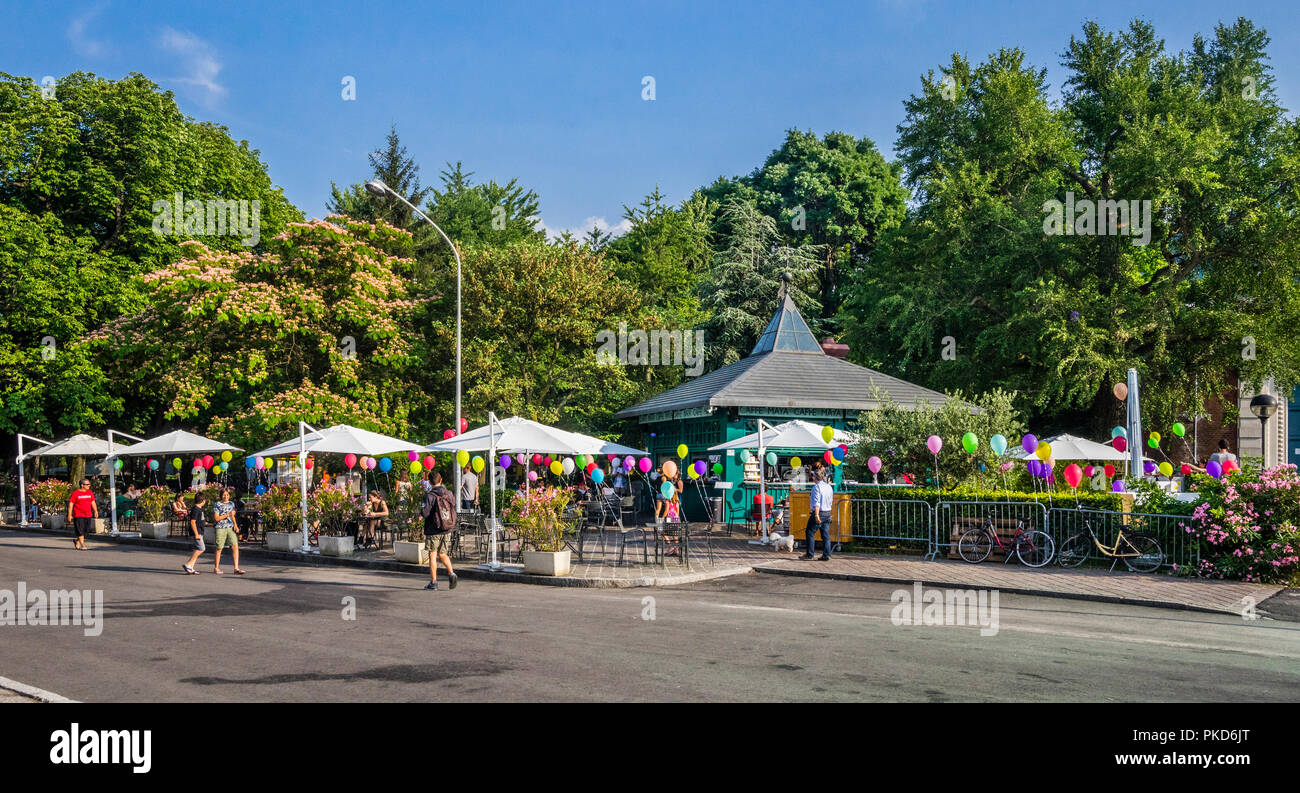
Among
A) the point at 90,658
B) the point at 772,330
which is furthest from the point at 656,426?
the point at 90,658

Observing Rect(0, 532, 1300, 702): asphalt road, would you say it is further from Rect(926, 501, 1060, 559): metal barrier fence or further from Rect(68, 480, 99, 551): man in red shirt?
Rect(68, 480, 99, 551): man in red shirt

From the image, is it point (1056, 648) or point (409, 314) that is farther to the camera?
point (409, 314)

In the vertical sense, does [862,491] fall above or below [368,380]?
below

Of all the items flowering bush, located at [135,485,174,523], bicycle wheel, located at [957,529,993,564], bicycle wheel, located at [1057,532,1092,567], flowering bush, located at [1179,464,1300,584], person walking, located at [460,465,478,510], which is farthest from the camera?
flowering bush, located at [135,485,174,523]

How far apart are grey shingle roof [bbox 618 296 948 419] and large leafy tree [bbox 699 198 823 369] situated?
13120mm

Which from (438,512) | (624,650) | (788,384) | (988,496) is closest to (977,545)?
(988,496)

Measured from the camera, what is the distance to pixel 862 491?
21109mm

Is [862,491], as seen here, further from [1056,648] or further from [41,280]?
[41,280]

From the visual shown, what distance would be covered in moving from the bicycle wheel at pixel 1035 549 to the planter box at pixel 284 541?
15814mm

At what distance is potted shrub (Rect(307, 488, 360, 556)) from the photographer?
20.6 m

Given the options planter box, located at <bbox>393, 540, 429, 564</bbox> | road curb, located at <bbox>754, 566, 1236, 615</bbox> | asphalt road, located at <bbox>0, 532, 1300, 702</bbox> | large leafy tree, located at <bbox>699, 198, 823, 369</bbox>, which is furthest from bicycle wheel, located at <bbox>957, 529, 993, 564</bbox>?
large leafy tree, located at <bbox>699, 198, 823, 369</bbox>

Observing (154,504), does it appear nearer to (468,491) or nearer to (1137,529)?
(468,491)

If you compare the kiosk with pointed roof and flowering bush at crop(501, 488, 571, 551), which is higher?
the kiosk with pointed roof

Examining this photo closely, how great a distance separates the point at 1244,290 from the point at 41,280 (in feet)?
136
